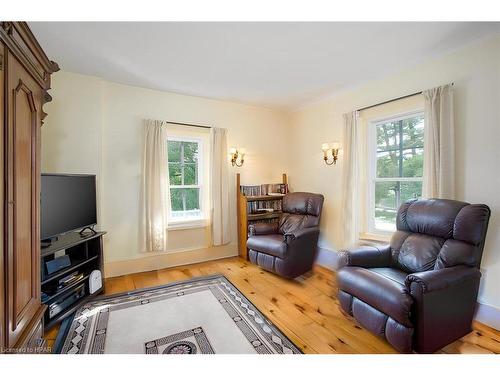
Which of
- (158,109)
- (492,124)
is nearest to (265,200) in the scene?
(158,109)

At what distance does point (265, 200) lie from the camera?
13.1ft

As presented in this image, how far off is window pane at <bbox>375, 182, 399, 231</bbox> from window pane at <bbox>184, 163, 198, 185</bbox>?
2550 millimetres

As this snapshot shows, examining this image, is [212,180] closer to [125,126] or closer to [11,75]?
[125,126]

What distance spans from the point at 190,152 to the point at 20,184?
2574 millimetres

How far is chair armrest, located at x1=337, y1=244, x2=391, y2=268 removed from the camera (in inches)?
88.4

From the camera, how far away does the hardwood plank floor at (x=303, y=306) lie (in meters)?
1.80

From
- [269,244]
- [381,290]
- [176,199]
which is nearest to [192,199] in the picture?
[176,199]

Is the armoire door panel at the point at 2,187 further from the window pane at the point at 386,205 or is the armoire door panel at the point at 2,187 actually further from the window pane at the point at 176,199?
the window pane at the point at 386,205

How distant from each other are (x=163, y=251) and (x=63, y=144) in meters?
1.79

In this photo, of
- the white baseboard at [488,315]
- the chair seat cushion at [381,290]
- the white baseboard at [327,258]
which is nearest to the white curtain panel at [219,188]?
the white baseboard at [327,258]

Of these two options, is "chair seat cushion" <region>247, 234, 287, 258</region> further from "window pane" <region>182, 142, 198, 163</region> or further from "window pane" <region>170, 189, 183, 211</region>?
"window pane" <region>182, 142, 198, 163</region>

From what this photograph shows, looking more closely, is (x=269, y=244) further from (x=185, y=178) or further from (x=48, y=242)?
(x=48, y=242)

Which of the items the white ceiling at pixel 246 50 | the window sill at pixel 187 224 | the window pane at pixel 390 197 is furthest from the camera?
the window sill at pixel 187 224

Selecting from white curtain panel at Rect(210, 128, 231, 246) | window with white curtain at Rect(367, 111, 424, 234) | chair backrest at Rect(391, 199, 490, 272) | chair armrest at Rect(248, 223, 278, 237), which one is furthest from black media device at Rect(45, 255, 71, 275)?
window with white curtain at Rect(367, 111, 424, 234)
